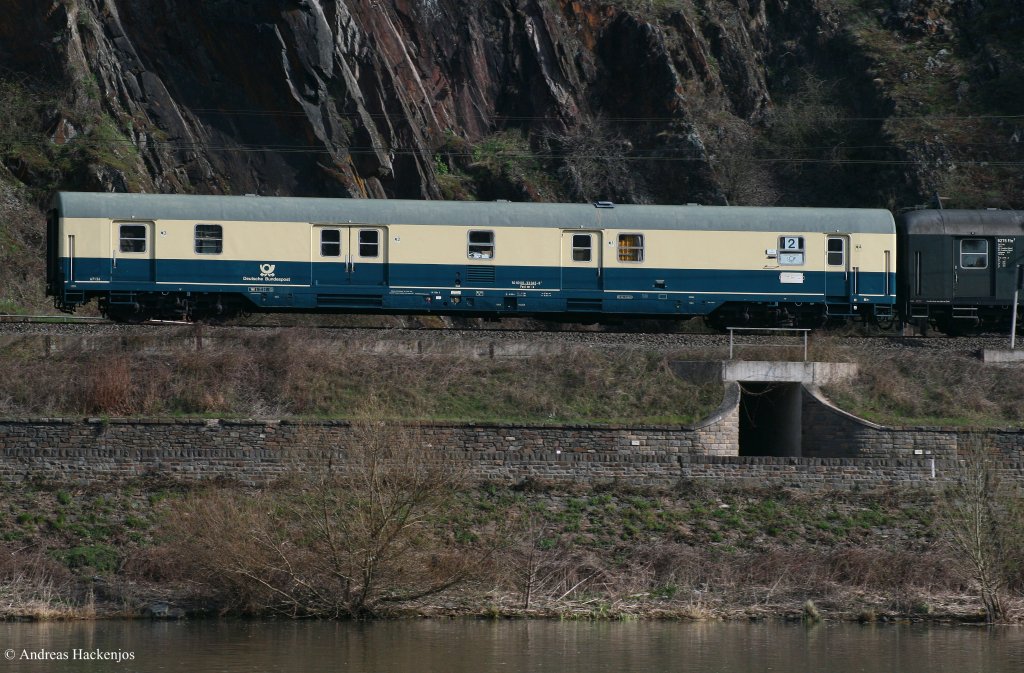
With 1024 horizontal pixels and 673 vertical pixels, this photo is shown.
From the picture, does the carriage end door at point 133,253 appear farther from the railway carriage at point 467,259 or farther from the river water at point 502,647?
the river water at point 502,647

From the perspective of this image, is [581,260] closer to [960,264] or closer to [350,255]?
[350,255]

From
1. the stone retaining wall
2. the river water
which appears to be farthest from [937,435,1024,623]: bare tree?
the stone retaining wall

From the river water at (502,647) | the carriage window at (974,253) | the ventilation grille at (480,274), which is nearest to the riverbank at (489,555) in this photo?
the river water at (502,647)

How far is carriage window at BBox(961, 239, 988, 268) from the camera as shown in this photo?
109ft

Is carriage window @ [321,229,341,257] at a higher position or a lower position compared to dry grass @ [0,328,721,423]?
higher

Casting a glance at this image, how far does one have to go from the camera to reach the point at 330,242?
1247 inches

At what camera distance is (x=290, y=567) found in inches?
875

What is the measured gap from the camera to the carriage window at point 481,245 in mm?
31969

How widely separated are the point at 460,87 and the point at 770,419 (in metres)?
22.1

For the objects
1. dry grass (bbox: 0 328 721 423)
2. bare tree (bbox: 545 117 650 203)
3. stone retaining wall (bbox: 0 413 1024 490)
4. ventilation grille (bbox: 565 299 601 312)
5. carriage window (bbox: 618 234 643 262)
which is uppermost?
bare tree (bbox: 545 117 650 203)

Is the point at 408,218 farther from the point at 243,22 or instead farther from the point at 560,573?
the point at 243,22

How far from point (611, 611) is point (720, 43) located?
3332 cm

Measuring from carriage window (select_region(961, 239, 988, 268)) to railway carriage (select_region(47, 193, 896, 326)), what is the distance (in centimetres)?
184

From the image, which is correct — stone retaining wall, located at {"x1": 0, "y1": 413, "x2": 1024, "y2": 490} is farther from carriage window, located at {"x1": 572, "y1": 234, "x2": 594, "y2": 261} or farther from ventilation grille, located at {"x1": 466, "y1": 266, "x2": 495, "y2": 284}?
carriage window, located at {"x1": 572, "y1": 234, "x2": 594, "y2": 261}
